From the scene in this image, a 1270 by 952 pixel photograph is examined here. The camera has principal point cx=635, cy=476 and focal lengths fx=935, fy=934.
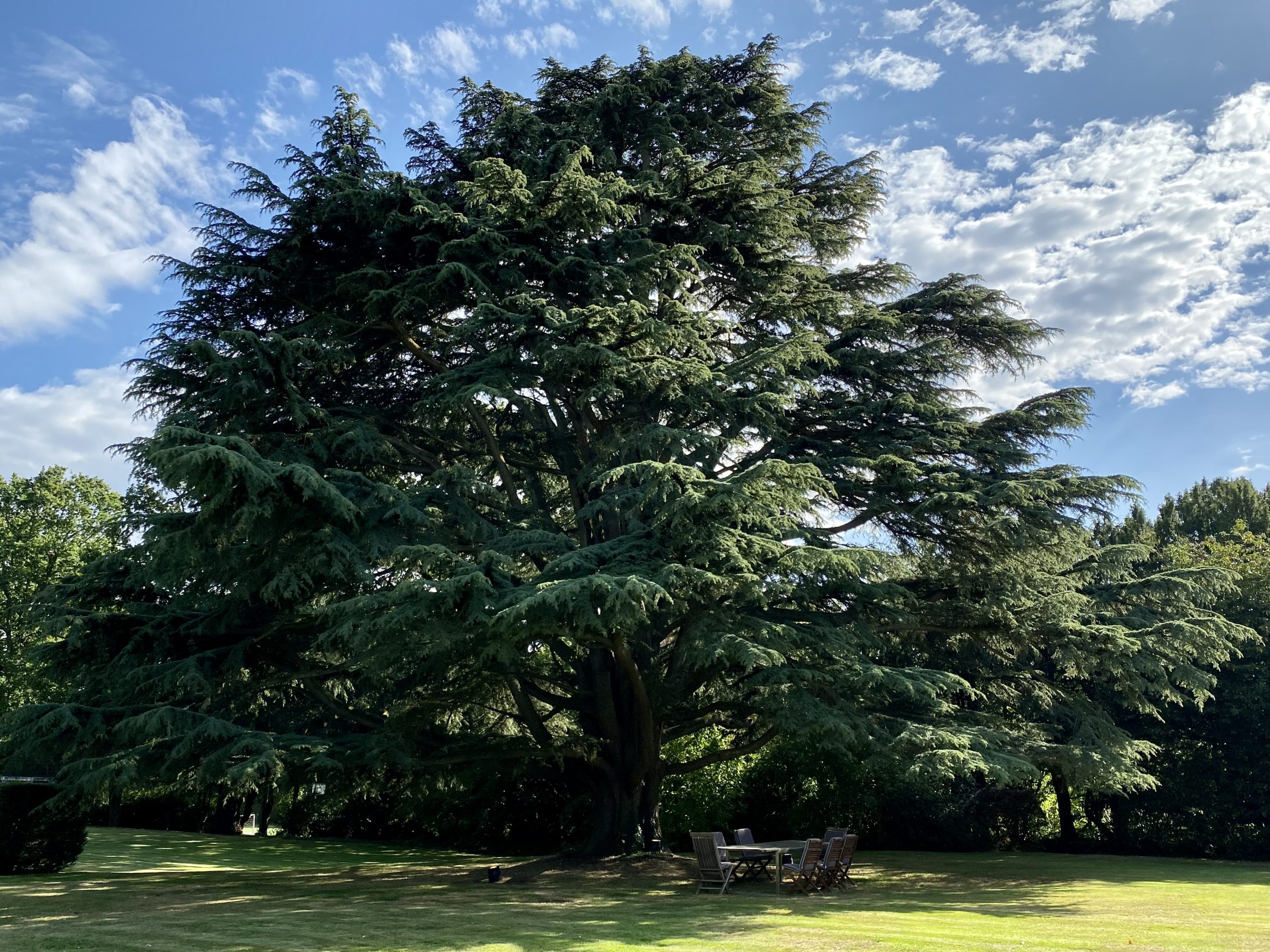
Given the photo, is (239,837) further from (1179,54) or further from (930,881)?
(1179,54)

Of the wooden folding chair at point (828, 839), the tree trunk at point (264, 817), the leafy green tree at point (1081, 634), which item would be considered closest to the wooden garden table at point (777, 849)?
the wooden folding chair at point (828, 839)

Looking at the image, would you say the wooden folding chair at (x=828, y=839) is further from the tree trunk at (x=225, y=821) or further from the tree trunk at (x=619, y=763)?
the tree trunk at (x=225, y=821)

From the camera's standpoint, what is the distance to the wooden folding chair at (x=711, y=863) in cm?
1334

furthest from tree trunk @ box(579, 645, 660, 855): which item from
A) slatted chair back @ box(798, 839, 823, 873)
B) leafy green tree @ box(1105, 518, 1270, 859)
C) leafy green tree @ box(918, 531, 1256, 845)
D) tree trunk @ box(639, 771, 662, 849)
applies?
leafy green tree @ box(1105, 518, 1270, 859)

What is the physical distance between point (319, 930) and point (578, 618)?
14.4 ft

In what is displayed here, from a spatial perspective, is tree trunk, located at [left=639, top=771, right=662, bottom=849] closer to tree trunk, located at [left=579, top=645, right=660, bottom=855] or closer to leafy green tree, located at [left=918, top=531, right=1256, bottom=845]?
tree trunk, located at [left=579, top=645, right=660, bottom=855]

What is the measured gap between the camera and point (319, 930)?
9844 mm

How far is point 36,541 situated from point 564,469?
63.4 feet

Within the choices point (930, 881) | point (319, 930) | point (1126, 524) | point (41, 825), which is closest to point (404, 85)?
point (319, 930)

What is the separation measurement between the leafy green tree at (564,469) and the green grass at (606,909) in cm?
177

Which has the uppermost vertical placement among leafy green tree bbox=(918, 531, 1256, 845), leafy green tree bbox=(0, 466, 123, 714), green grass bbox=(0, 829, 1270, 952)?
leafy green tree bbox=(0, 466, 123, 714)

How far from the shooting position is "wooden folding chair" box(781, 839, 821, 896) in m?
13.2

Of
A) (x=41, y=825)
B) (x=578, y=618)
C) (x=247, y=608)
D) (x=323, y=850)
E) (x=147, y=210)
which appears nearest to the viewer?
Result: (x=578, y=618)

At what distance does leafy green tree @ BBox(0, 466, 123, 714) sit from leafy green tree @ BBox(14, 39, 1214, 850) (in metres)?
14.1
